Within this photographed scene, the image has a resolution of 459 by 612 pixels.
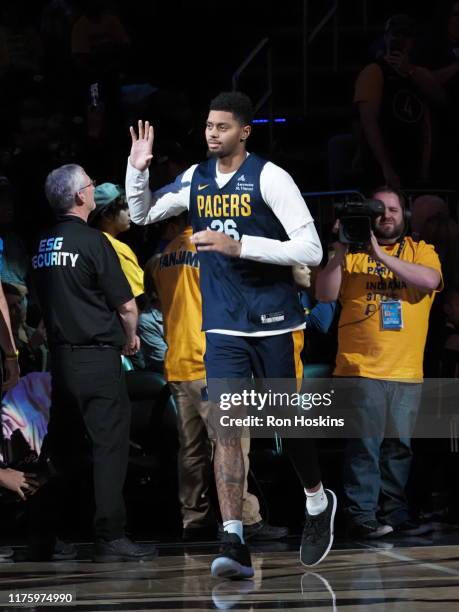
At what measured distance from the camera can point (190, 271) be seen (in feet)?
24.8

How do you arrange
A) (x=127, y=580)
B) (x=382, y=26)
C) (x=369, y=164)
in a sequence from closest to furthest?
(x=127, y=580) → (x=369, y=164) → (x=382, y=26)

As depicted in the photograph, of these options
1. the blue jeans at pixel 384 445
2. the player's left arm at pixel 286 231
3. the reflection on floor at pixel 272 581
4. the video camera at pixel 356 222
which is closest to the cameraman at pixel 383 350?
the blue jeans at pixel 384 445

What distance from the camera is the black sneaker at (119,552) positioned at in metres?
6.69

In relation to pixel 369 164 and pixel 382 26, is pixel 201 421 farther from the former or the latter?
pixel 382 26

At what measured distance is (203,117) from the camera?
11.9 m

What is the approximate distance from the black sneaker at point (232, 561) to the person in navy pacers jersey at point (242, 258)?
0.71ft

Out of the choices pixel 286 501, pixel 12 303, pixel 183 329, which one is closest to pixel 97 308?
pixel 183 329

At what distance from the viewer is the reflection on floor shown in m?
5.34

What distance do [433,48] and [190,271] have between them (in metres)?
4.94

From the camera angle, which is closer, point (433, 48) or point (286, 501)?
point (286, 501)

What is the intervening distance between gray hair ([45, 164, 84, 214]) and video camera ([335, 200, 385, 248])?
1.42m

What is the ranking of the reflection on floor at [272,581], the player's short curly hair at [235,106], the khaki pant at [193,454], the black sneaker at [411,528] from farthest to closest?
the khaki pant at [193,454]
the black sneaker at [411,528]
the player's short curly hair at [235,106]
the reflection on floor at [272,581]

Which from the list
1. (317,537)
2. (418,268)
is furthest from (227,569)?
(418,268)

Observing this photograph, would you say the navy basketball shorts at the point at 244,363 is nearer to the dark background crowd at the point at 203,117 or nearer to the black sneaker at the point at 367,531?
the black sneaker at the point at 367,531
